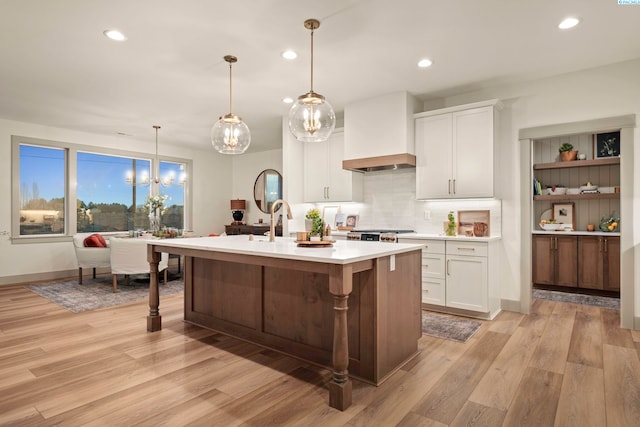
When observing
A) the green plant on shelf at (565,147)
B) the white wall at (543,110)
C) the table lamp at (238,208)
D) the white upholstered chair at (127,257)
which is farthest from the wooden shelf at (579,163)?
the white upholstered chair at (127,257)

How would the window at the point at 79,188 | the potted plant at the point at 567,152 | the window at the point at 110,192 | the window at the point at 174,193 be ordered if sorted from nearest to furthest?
the potted plant at the point at 567,152
the window at the point at 79,188
the window at the point at 110,192
the window at the point at 174,193

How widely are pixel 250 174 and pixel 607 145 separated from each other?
6.86m

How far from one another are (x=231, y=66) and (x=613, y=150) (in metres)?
5.36

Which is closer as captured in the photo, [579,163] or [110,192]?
[579,163]

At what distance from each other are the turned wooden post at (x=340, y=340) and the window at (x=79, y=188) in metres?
5.51

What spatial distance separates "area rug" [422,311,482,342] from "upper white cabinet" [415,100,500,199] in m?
1.45

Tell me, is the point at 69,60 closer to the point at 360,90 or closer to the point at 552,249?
the point at 360,90

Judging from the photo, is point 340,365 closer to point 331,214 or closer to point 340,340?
point 340,340

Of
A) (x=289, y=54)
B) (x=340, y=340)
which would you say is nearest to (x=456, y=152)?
(x=289, y=54)

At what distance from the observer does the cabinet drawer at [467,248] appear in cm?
390

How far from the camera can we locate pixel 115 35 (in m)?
3.11

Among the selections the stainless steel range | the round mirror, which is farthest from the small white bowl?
the round mirror

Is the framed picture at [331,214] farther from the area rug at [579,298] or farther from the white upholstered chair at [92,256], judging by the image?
the white upholstered chair at [92,256]

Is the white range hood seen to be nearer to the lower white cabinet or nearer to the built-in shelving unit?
the lower white cabinet
